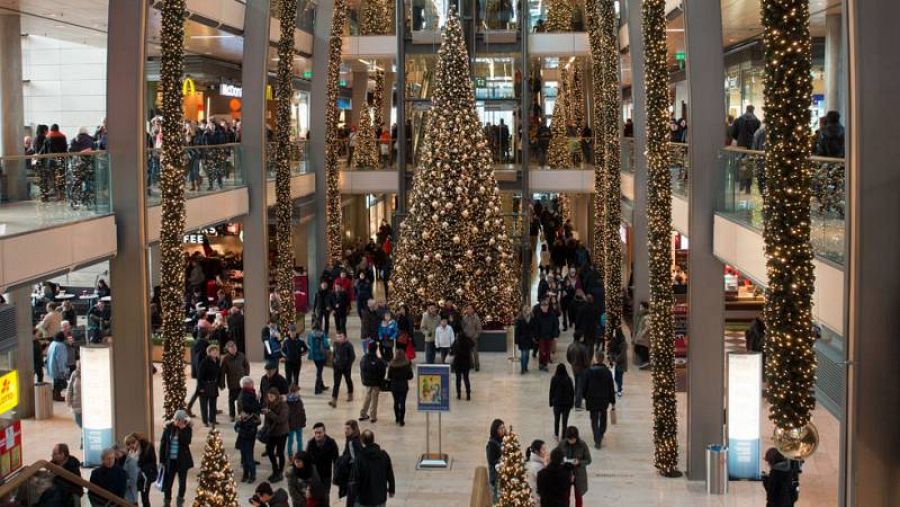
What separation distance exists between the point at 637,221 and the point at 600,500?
11.7 m

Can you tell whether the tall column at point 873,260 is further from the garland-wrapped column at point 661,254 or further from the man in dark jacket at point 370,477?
the garland-wrapped column at point 661,254

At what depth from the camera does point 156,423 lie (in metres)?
19.9

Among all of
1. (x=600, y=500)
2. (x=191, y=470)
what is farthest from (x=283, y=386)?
(x=600, y=500)

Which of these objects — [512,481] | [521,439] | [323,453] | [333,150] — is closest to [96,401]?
[323,453]

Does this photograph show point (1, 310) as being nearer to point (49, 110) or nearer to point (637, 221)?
point (637, 221)

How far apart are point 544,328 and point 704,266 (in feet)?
24.8

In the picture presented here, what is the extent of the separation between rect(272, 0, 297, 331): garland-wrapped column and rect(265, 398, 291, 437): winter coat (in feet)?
30.9

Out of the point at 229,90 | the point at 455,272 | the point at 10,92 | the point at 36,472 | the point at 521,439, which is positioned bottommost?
the point at 521,439

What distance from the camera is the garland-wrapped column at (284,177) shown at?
25453mm

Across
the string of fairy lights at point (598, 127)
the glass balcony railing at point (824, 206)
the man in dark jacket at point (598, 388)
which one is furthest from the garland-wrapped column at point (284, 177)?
the glass balcony railing at point (824, 206)

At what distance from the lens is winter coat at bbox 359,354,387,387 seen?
19.0m

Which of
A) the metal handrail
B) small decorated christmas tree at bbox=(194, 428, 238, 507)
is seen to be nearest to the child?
small decorated christmas tree at bbox=(194, 428, 238, 507)

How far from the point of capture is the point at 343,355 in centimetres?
2017

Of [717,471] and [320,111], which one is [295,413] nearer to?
[717,471]
